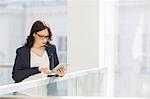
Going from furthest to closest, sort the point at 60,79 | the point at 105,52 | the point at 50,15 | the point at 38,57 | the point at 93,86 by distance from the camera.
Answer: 1. the point at 50,15
2. the point at 105,52
3. the point at 93,86
4. the point at 38,57
5. the point at 60,79

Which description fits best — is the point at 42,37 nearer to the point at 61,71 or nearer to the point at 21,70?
the point at 21,70

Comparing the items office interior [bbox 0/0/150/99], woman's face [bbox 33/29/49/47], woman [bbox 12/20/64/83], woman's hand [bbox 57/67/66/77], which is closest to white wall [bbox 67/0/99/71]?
office interior [bbox 0/0/150/99]

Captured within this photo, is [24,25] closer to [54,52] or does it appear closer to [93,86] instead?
[93,86]

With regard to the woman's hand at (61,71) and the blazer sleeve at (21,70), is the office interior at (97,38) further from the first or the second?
the woman's hand at (61,71)

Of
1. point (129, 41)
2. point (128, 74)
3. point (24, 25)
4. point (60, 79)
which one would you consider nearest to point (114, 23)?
point (129, 41)

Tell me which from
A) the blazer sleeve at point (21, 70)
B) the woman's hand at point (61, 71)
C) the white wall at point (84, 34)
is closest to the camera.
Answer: the woman's hand at point (61, 71)

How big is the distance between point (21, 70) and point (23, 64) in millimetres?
65

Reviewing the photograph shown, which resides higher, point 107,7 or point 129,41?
point 107,7

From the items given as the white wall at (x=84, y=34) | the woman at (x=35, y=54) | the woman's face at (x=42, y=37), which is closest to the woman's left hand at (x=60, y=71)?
the woman at (x=35, y=54)

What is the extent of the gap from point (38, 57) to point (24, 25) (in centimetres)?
286

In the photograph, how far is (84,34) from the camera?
441cm

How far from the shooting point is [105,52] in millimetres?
4641

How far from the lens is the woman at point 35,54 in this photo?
2.42 metres

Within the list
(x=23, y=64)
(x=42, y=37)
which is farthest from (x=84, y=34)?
(x=23, y=64)
